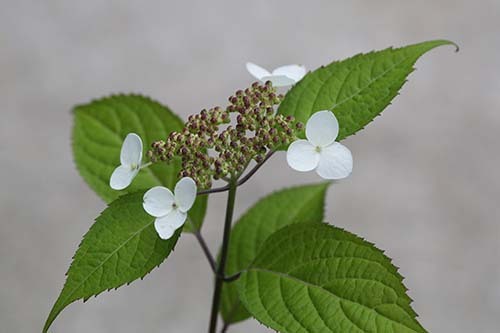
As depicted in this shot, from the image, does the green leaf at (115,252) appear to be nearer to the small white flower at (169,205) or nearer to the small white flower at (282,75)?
the small white flower at (169,205)

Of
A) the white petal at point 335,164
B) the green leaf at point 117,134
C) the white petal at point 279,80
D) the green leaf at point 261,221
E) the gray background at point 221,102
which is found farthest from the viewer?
the gray background at point 221,102

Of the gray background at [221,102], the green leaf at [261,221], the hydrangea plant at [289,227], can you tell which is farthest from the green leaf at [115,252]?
the gray background at [221,102]

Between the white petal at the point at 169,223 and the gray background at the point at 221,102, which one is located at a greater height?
the gray background at the point at 221,102

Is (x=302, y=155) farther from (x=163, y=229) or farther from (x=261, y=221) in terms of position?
(x=261, y=221)

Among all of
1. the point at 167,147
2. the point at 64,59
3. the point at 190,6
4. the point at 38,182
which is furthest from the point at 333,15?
the point at 167,147

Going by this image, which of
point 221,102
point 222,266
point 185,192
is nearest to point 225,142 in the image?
point 185,192

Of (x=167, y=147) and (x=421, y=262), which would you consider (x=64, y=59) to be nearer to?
(x=421, y=262)

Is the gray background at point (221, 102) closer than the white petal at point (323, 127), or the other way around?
the white petal at point (323, 127)
